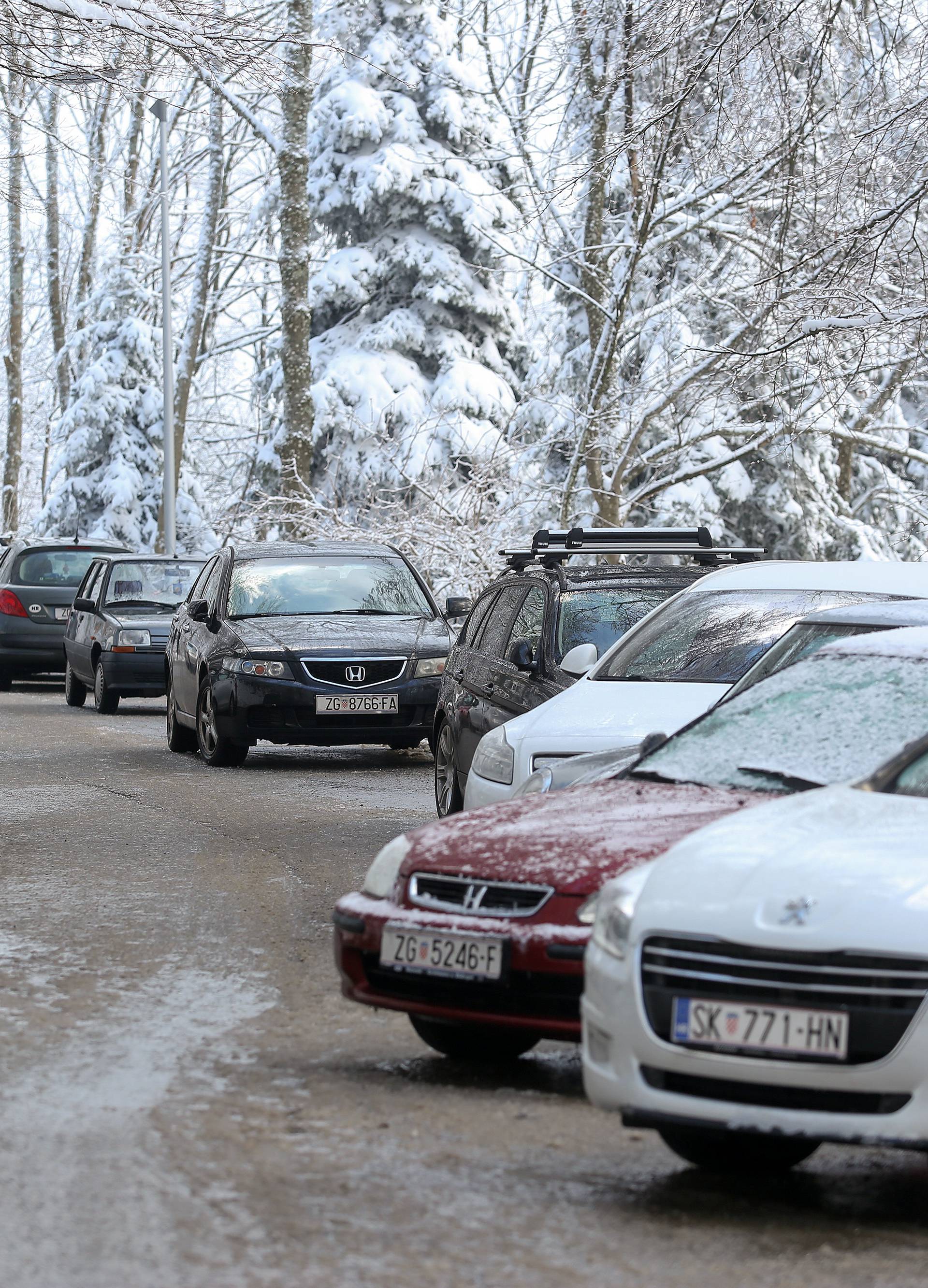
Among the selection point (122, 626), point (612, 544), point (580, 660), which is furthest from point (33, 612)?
point (580, 660)

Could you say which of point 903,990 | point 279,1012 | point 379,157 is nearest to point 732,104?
point 279,1012

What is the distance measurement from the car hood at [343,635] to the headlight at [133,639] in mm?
5443

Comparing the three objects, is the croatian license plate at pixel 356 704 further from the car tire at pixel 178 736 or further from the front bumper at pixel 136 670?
the front bumper at pixel 136 670

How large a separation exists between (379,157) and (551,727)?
31.5m

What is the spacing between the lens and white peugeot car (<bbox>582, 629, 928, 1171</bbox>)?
4.20 m

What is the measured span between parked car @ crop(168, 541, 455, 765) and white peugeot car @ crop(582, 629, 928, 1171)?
32.9ft

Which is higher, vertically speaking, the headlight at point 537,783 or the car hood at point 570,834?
the car hood at point 570,834

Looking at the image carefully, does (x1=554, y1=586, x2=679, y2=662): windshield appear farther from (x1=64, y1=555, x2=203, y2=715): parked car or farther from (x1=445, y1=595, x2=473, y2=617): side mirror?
(x1=64, y1=555, x2=203, y2=715): parked car

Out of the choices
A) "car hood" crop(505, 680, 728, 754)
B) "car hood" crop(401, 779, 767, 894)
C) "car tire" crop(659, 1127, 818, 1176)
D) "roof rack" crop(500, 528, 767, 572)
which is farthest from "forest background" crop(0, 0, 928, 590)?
"car tire" crop(659, 1127, 818, 1176)

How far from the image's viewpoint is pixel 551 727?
887 cm

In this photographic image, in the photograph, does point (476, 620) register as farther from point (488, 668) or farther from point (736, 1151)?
point (736, 1151)

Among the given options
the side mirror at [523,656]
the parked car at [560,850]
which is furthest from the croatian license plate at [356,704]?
the parked car at [560,850]

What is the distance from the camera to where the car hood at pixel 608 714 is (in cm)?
873

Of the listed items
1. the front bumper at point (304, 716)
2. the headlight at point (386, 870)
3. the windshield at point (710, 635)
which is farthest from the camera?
the front bumper at point (304, 716)
